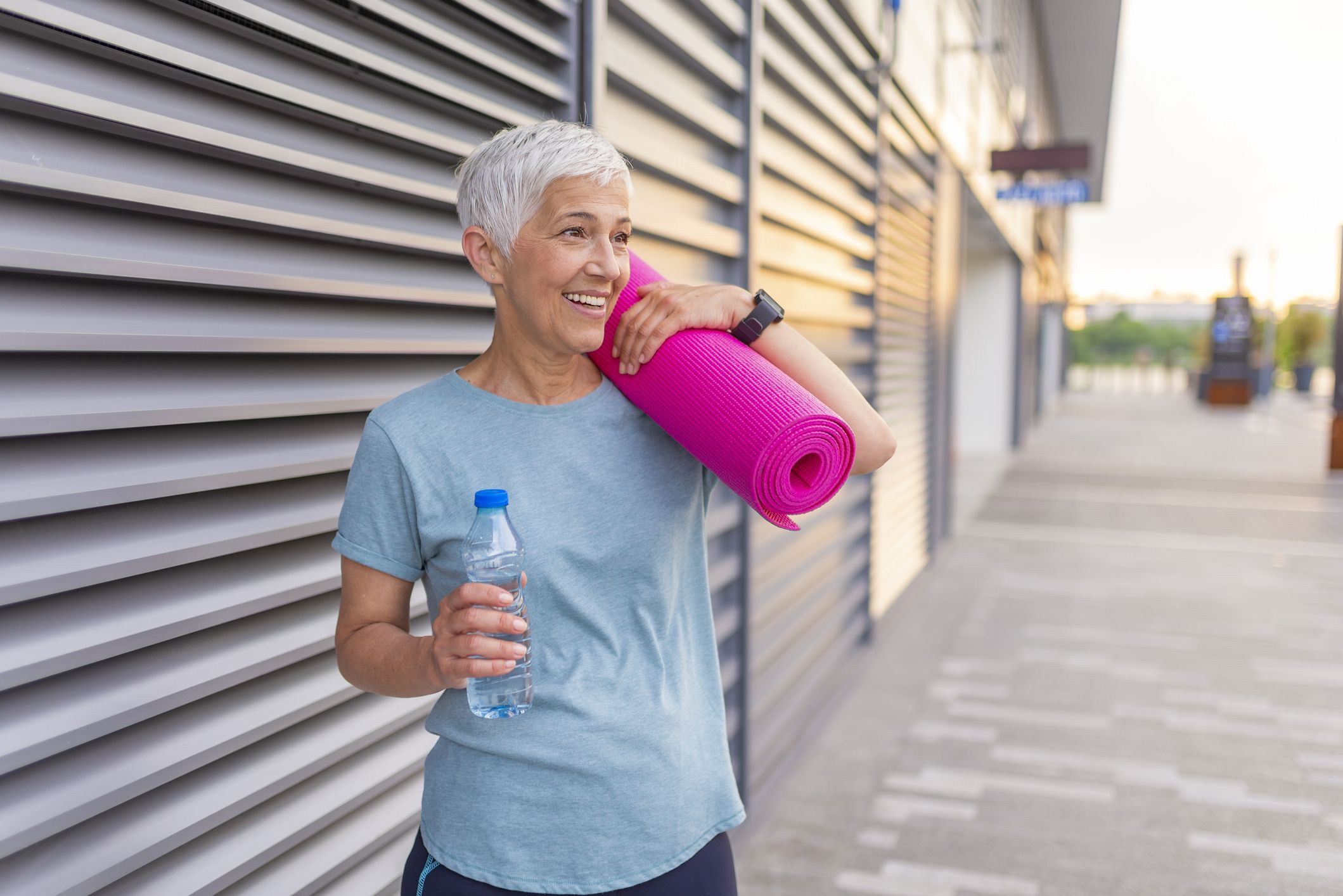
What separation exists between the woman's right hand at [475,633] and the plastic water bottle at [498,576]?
0.5 inches

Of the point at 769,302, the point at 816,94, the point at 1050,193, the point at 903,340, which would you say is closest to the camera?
the point at 769,302

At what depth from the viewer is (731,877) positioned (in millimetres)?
1552

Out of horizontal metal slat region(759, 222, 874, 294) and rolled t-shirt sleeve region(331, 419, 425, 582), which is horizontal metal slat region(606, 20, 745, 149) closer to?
horizontal metal slat region(759, 222, 874, 294)

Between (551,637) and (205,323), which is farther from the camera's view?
(205,323)

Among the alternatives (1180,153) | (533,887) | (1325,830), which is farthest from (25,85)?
(1180,153)

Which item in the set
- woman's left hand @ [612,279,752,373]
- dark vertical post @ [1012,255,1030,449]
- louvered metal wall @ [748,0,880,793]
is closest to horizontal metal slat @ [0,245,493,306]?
woman's left hand @ [612,279,752,373]

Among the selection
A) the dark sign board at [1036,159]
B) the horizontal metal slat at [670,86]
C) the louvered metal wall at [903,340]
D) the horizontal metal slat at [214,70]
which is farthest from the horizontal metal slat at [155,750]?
the dark sign board at [1036,159]

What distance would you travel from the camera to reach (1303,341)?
3228 cm

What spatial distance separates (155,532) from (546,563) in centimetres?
57

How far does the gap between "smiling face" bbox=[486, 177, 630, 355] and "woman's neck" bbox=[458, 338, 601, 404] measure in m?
0.03

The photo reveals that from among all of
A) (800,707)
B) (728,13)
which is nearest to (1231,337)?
(800,707)

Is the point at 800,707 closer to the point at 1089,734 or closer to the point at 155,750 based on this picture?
the point at 1089,734

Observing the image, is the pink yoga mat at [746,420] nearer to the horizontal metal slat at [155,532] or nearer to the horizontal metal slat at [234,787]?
the horizontal metal slat at [155,532]

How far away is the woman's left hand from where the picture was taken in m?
1.49
